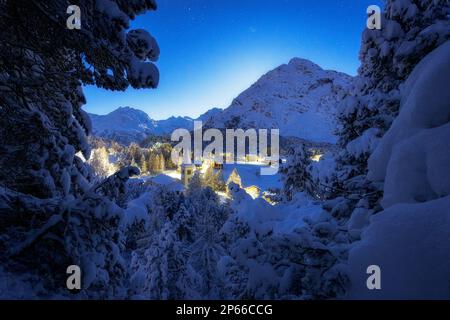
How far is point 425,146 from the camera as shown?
104 inches

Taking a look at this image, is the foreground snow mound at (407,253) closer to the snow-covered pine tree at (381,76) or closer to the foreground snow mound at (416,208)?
the foreground snow mound at (416,208)

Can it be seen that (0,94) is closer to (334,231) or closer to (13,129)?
(13,129)

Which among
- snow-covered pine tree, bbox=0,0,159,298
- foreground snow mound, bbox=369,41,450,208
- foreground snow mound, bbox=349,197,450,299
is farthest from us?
snow-covered pine tree, bbox=0,0,159,298

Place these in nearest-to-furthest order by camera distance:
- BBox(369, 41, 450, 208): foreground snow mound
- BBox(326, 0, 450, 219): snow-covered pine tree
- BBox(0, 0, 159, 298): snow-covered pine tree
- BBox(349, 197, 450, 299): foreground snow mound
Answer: BBox(349, 197, 450, 299): foreground snow mound < BBox(369, 41, 450, 208): foreground snow mound < BBox(0, 0, 159, 298): snow-covered pine tree < BBox(326, 0, 450, 219): snow-covered pine tree

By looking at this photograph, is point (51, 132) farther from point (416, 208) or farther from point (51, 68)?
point (416, 208)

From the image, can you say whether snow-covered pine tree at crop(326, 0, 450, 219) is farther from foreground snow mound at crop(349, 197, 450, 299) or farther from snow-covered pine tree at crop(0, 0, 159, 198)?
snow-covered pine tree at crop(0, 0, 159, 198)

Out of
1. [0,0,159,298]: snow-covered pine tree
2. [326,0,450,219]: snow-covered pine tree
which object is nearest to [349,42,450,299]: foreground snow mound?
[326,0,450,219]: snow-covered pine tree

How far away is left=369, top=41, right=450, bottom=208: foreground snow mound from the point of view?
2.53 metres

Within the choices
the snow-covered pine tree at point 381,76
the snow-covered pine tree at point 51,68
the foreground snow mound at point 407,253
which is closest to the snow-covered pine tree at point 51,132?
the snow-covered pine tree at point 51,68

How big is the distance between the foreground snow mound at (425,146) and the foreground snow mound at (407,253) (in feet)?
0.94

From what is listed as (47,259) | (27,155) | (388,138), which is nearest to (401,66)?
(388,138)

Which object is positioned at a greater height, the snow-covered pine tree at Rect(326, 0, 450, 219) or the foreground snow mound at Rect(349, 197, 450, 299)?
the snow-covered pine tree at Rect(326, 0, 450, 219)

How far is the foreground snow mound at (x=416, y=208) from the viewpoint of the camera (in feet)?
7.04
